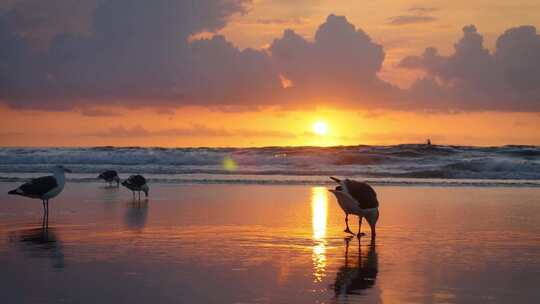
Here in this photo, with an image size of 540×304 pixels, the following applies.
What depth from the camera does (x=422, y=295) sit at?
24.2ft

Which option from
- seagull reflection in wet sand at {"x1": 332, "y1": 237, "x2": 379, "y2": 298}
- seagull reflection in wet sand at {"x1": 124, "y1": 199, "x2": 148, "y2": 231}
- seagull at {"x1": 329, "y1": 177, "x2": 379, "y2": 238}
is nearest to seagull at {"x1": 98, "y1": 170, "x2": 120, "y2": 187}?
seagull reflection in wet sand at {"x1": 124, "y1": 199, "x2": 148, "y2": 231}

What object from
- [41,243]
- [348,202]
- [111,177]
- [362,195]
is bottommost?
[41,243]

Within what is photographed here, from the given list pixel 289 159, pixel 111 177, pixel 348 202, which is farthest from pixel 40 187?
pixel 289 159

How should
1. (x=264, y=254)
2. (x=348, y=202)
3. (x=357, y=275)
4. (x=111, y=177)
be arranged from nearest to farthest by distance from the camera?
(x=357, y=275), (x=264, y=254), (x=348, y=202), (x=111, y=177)

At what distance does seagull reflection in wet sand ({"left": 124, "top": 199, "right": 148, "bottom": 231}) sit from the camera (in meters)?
13.7

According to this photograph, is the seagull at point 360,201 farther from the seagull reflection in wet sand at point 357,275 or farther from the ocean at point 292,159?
the ocean at point 292,159

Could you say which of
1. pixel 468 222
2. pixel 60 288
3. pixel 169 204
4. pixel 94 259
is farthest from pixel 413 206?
pixel 60 288

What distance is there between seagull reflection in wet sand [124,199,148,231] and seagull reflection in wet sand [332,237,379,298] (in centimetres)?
480

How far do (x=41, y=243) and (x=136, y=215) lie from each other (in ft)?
15.6

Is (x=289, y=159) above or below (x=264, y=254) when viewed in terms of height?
above

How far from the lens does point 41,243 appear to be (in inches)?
438

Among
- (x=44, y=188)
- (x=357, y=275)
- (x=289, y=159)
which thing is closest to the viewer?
(x=357, y=275)

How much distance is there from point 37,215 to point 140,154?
42.1m

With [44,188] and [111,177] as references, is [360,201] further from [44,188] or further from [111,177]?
[111,177]
